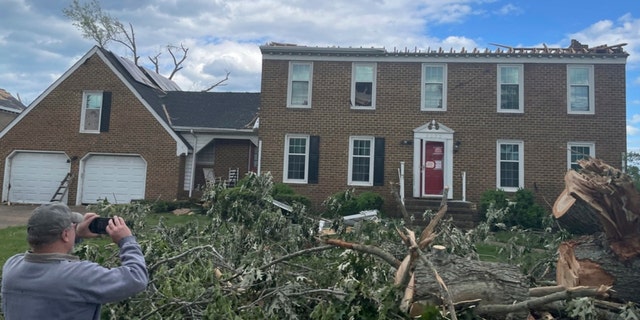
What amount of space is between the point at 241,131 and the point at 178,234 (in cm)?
1111

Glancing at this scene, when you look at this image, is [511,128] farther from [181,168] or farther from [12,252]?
[12,252]

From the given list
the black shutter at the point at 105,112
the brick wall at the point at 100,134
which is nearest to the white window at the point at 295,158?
the brick wall at the point at 100,134

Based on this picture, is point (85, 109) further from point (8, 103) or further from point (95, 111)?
point (8, 103)

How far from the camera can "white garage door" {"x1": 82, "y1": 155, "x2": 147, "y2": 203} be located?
1546 cm

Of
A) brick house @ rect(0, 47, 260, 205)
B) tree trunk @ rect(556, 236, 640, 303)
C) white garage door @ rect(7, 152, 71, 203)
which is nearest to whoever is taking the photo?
tree trunk @ rect(556, 236, 640, 303)

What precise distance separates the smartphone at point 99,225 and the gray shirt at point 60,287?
0.34 metres

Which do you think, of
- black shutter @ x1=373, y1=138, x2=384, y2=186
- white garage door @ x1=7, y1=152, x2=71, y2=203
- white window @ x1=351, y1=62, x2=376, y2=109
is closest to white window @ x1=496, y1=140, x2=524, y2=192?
black shutter @ x1=373, y1=138, x2=384, y2=186

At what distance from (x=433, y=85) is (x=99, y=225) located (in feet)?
42.1

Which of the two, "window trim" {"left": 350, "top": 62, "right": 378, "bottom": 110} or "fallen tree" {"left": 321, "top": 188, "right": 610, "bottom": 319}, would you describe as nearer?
"fallen tree" {"left": 321, "top": 188, "right": 610, "bottom": 319}

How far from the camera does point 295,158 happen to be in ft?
47.0

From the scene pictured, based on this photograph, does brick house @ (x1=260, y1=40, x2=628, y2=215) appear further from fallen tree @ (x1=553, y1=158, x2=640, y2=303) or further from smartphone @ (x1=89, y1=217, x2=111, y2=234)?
smartphone @ (x1=89, y1=217, x2=111, y2=234)

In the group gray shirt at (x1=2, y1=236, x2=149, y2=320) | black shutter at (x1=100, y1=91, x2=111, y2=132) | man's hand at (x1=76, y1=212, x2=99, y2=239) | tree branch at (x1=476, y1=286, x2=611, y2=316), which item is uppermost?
black shutter at (x1=100, y1=91, x2=111, y2=132)

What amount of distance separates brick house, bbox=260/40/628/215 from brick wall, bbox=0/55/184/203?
375 cm

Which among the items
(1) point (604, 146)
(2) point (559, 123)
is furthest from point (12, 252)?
(1) point (604, 146)
